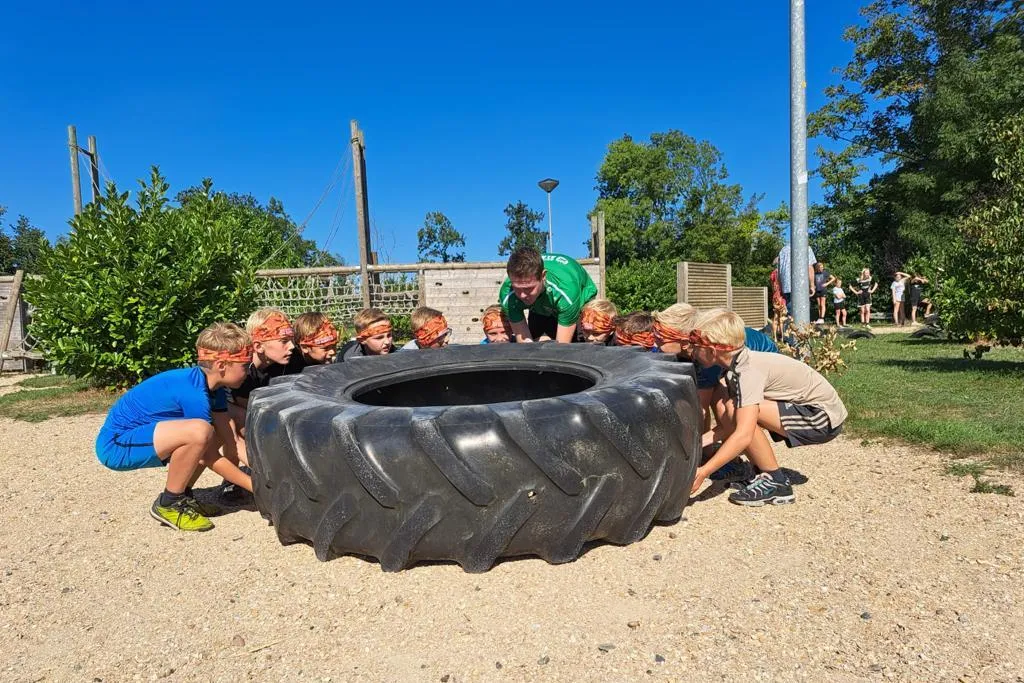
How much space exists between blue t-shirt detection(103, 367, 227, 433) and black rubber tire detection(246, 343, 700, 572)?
0.71m

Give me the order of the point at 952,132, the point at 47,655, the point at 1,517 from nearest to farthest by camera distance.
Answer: the point at 47,655 < the point at 1,517 < the point at 952,132

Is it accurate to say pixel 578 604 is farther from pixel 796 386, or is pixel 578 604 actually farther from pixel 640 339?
pixel 640 339

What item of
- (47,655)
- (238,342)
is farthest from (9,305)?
(47,655)

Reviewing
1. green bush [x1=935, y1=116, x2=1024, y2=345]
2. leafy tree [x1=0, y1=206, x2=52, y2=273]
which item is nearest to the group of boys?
green bush [x1=935, y1=116, x2=1024, y2=345]

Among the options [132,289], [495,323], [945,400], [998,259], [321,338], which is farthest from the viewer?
[132,289]

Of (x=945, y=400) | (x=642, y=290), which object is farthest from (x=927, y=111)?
(x=945, y=400)

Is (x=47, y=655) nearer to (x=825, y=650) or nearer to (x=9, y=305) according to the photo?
(x=825, y=650)

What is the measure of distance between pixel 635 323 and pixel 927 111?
22.6 m

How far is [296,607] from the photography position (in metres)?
2.28

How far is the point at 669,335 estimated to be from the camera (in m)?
3.54

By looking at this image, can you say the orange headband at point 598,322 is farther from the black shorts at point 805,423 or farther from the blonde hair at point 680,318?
the black shorts at point 805,423

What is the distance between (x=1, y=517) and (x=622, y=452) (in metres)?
3.28

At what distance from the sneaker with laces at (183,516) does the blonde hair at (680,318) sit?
2439 mm

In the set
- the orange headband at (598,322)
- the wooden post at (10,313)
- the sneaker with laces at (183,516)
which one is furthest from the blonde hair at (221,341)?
the wooden post at (10,313)
